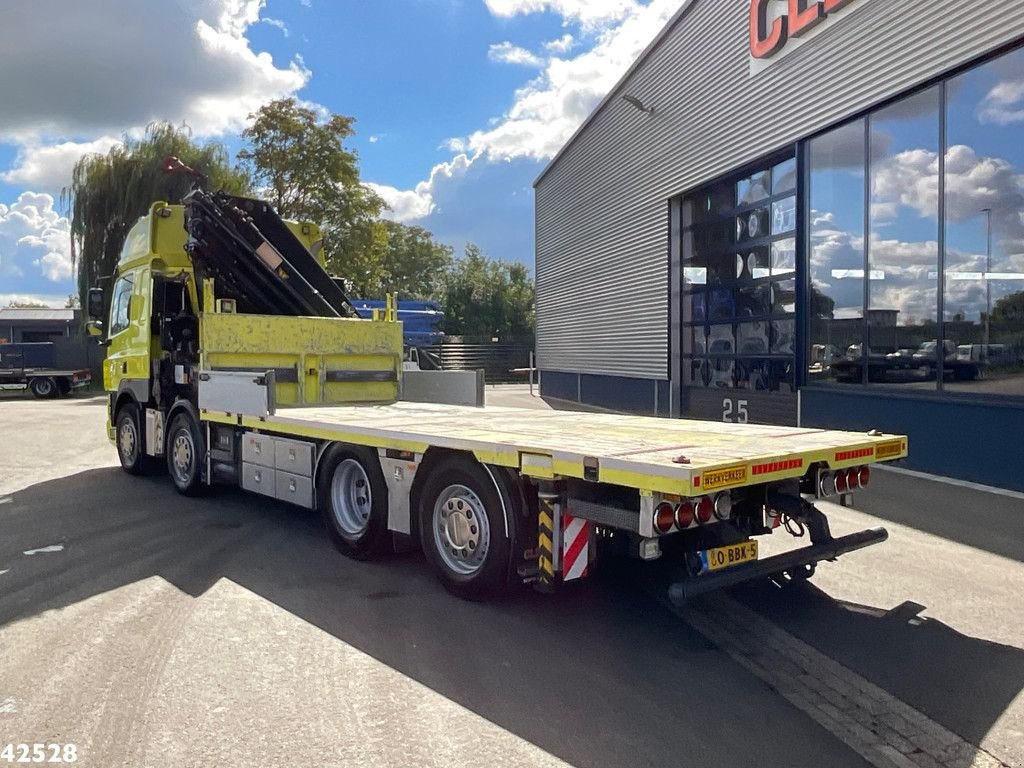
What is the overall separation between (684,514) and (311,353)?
6159 mm

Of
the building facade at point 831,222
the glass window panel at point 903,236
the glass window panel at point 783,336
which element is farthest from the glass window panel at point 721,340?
the glass window panel at point 903,236

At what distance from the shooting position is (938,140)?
35.2ft

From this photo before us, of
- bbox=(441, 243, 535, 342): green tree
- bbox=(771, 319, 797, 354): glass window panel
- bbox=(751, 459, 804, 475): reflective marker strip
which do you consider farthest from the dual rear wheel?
bbox=(441, 243, 535, 342): green tree

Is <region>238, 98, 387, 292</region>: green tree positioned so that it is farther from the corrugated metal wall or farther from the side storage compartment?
the side storage compartment

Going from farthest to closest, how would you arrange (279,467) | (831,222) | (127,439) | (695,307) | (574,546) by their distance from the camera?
(695,307)
(831,222)
(127,439)
(279,467)
(574,546)

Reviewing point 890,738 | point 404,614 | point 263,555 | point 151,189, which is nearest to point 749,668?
point 890,738

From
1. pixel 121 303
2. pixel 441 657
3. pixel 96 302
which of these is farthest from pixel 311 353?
pixel 441 657

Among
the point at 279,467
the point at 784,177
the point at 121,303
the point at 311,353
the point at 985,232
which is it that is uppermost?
the point at 784,177

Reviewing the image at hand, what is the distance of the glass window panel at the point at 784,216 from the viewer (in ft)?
45.1

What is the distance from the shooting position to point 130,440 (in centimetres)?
1109

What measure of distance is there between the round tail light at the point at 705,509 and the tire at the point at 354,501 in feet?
8.77

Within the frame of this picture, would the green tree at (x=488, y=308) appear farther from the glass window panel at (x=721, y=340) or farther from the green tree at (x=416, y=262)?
the glass window panel at (x=721, y=340)

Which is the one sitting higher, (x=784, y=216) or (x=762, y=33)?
(x=762, y=33)

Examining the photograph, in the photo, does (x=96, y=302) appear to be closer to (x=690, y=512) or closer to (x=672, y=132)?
(x=690, y=512)
